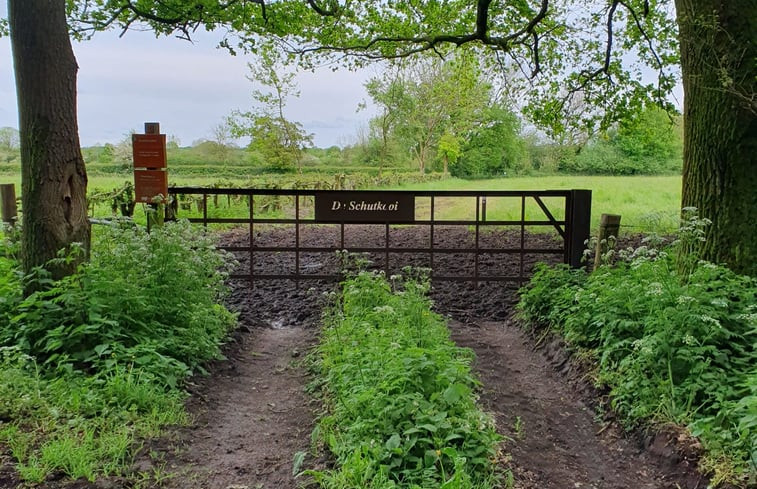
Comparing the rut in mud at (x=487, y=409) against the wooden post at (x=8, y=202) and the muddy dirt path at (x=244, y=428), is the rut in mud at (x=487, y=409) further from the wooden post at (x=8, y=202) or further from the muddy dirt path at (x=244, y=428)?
the wooden post at (x=8, y=202)

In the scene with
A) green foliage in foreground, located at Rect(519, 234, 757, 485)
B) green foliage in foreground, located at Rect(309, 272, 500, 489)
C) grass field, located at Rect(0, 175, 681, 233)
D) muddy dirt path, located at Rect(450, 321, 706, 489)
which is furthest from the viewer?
grass field, located at Rect(0, 175, 681, 233)

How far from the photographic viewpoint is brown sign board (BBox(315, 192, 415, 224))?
8031mm

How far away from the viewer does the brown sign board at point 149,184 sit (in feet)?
23.3

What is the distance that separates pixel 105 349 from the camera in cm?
414

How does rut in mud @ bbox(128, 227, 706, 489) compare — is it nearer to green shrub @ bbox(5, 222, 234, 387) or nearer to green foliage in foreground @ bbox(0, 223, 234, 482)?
green foliage in foreground @ bbox(0, 223, 234, 482)

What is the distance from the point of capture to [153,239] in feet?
17.3

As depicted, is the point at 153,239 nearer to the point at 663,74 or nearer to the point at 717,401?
the point at 717,401

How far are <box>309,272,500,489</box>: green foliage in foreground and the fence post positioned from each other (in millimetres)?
4239

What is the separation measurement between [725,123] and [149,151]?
6.61 meters

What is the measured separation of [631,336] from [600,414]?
0.72 m

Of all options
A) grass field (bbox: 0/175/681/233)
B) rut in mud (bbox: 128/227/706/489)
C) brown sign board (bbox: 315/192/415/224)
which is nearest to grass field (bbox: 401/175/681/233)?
grass field (bbox: 0/175/681/233)

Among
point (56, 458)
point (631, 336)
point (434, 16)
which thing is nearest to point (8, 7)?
point (56, 458)

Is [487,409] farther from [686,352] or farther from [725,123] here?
[725,123]

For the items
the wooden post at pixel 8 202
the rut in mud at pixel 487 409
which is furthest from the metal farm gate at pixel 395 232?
the wooden post at pixel 8 202
